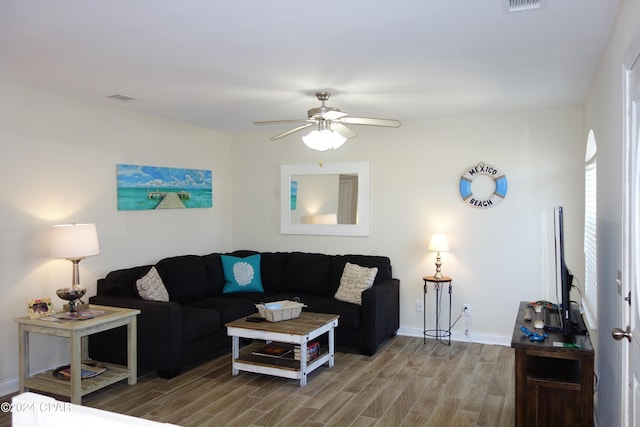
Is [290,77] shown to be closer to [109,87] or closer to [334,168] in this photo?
[109,87]

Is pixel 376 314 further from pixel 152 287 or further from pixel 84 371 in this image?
pixel 84 371

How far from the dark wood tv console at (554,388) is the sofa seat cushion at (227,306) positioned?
2.82 metres

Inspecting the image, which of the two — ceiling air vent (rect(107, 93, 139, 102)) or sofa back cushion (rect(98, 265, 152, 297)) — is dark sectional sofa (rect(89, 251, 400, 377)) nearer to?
sofa back cushion (rect(98, 265, 152, 297))

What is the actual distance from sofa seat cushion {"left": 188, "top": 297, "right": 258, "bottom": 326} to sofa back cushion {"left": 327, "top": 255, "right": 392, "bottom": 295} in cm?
95

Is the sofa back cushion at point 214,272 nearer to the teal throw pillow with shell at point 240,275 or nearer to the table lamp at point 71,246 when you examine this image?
the teal throw pillow with shell at point 240,275

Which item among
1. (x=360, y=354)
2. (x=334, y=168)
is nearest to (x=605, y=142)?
(x=360, y=354)

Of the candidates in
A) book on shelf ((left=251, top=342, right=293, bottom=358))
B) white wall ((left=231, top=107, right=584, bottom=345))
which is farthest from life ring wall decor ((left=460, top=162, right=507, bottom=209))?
book on shelf ((left=251, top=342, right=293, bottom=358))

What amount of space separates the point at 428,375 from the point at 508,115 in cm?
271

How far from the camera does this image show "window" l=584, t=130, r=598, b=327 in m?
3.80

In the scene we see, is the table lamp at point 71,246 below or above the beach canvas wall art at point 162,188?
below

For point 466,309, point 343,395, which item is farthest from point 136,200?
point 466,309

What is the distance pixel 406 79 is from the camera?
3.84 metres

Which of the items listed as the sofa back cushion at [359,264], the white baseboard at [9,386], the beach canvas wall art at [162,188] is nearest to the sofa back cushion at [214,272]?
the beach canvas wall art at [162,188]

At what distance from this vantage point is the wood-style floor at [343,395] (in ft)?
11.5
